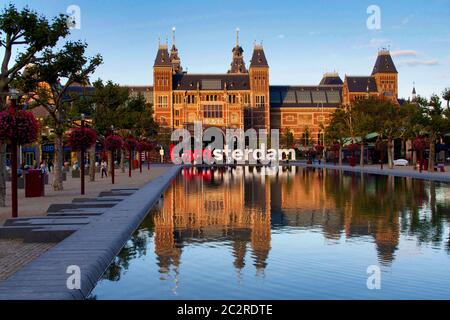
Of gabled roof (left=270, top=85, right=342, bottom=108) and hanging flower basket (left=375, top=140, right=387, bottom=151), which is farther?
gabled roof (left=270, top=85, right=342, bottom=108)

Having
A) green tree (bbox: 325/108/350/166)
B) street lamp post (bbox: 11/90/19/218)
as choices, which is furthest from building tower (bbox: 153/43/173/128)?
street lamp post (bbox: 11/90/19/218)

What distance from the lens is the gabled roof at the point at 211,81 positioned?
431 feet

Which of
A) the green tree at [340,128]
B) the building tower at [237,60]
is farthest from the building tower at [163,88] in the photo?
the green tree at [340,128]

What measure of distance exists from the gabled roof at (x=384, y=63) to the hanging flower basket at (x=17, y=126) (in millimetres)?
124367

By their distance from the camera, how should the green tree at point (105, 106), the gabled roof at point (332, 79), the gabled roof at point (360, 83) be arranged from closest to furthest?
the green tree at point (105, 106)
the gabled roof at point (360, 83)
the gabled roof at point (332, 79)

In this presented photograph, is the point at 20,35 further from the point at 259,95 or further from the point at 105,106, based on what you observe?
the point at 259,95

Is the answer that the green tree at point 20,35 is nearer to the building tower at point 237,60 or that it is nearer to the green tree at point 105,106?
the green tree at point 105,106

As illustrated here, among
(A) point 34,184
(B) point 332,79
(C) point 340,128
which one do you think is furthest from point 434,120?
(B) point 332,79

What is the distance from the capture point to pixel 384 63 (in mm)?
135625

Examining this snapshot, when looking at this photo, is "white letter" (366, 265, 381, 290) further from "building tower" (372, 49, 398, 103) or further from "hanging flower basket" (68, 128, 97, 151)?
"building tower" (372, 49, 398, 103)

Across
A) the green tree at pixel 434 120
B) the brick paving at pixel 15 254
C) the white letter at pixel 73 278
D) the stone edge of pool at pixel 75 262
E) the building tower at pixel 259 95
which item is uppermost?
the building tower at pixel 259 95

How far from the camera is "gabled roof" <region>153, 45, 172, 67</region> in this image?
423 ft

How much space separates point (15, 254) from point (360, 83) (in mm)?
130616

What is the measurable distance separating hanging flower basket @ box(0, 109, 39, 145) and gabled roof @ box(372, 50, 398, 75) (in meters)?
124
